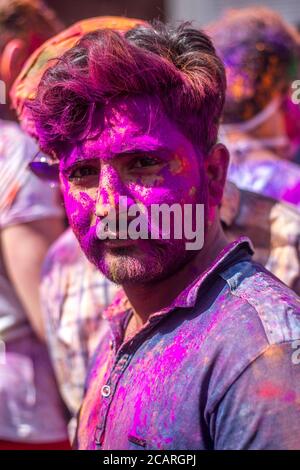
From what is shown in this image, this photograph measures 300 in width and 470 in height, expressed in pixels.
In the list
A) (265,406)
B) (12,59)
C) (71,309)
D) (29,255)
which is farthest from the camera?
(12,59)

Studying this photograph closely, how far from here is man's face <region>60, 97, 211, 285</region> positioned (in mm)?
1634

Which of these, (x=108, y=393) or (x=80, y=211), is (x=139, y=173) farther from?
(x=108, y=393)

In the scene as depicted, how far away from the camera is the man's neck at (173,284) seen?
174 centimetres

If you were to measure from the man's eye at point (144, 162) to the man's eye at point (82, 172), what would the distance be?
0.09 meters

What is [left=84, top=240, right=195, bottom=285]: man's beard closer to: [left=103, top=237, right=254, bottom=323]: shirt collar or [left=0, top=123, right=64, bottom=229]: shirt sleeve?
[left=103, top=237, right=254, bottom=323]: shirt collar

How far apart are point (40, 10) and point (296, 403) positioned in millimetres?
2479

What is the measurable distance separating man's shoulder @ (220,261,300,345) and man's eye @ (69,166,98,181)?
0.36 meters

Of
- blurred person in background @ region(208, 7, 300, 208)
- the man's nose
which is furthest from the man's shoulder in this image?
blurred person in background @ region(208, 7, 300, 208)

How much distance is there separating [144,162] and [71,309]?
4.38 feet

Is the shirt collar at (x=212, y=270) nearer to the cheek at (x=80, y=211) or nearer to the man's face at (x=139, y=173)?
the man's face at (x=139, y=173)

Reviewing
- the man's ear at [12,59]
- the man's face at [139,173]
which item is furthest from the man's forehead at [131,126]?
the man's ear at [12,59]

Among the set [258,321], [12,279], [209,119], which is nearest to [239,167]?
Answer: [12,279]

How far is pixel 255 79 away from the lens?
3205 millimetres

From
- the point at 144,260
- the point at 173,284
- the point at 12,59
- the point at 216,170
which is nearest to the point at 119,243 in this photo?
the point at 144,260
